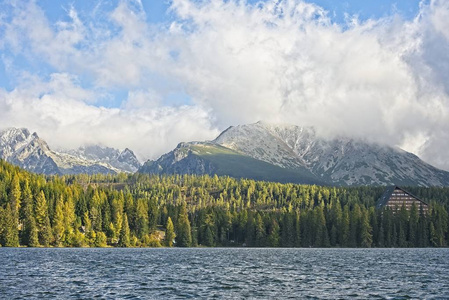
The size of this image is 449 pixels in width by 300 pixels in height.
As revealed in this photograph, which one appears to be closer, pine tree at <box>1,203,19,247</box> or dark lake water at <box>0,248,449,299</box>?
dark lake water at <box>0,248,449,299</box>

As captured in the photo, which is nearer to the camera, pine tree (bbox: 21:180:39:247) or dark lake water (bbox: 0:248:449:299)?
dark lake water (bbox: 0:248:449:299)

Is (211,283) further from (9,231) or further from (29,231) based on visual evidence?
(29,231)

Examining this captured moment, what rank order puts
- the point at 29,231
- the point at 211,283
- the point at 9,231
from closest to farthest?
the point at 211,283, the point at 9,231, the point at 29,231

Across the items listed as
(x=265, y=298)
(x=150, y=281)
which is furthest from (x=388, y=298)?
(x=150, y=281)

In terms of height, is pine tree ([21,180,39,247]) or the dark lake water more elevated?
pine tree ([21,180,39,247])

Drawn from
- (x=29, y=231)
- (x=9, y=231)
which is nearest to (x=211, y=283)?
(x=9, y=231)

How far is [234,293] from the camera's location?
69.2 meters

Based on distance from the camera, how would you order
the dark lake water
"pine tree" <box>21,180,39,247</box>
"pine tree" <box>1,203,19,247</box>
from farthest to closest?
"pine tree" <box>21,180,39,247</box> < "pine tree" <box>1,203,19,247</box> < the dark lake water

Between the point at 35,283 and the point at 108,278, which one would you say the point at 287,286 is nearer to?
the point at 108,278

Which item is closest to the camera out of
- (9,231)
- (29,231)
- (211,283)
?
(211,283)

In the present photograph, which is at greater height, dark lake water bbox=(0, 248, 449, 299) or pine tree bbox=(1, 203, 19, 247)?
pine tree bbox=(1, 203, 19, 247)

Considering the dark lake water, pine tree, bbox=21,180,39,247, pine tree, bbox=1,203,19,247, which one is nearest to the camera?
the dark lake water

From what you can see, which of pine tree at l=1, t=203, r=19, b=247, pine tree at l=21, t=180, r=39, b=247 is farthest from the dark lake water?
pine tree at l=21, t=180, r=39, b=247

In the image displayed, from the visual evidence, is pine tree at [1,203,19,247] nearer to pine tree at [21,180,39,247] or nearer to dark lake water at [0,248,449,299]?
pine tree at [21,180,39,247]
